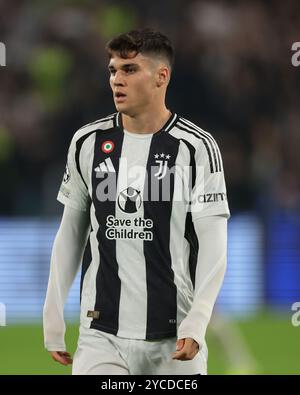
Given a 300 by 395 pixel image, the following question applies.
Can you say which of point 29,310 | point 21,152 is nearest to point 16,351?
point 29,310

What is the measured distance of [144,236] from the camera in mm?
4602

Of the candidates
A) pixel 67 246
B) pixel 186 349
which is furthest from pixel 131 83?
pixel 186 349

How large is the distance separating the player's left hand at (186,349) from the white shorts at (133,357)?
0.54ft

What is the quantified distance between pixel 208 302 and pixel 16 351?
5217 mm

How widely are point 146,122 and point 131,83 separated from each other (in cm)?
19

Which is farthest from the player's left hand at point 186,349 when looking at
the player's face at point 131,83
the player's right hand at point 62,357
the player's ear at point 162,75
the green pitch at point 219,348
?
the green pitch at point 219,348

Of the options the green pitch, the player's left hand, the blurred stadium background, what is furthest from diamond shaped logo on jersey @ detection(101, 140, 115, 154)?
the blurred stadium background

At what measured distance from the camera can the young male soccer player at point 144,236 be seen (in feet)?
15.0

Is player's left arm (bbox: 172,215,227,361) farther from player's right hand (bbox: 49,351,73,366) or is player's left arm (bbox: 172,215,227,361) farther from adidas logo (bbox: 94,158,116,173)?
player's right hand (bbox: 49,351,73,366)

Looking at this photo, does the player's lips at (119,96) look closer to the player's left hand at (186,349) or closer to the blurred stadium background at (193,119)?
the player's left hand at (186,349)
